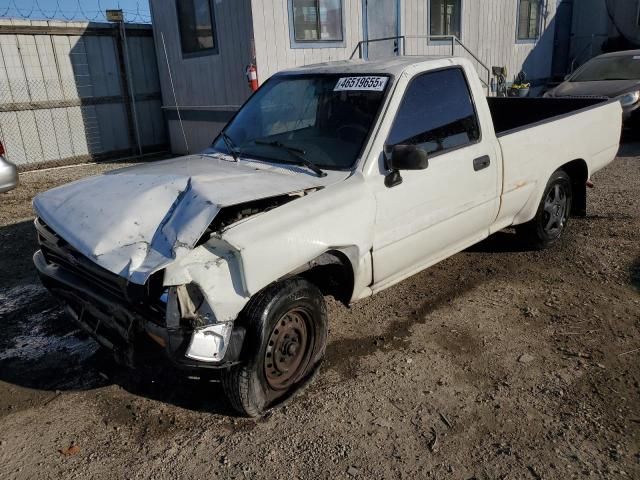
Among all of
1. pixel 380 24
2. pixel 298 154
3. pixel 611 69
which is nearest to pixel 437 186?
pixel 298 154

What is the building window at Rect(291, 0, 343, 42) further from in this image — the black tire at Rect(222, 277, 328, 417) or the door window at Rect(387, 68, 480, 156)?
the black tire at Rect(222, 277, 328, 417)

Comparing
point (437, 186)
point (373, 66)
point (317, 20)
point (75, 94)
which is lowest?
point (437, 186)

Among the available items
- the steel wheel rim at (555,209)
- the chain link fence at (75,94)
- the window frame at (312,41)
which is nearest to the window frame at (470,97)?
the steel wheel rim at (555,209)

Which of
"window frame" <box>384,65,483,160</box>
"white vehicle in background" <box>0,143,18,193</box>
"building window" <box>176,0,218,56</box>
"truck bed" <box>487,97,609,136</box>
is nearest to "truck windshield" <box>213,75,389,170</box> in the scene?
"window frame" <box>384,65,483,160</box>

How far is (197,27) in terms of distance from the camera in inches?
412

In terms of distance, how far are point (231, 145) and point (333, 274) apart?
138 centimetres

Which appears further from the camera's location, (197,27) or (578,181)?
(197,27)

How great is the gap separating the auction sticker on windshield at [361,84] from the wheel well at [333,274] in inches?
48.7

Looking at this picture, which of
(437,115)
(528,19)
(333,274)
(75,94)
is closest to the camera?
(333,274)

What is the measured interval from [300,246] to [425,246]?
4.17ft

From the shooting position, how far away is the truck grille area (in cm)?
283

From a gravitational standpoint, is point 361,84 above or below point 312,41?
below

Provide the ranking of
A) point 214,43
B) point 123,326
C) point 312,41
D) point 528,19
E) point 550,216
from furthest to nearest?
point 528,19, point 214,43, point 312,41, point 550,216, point 123,326

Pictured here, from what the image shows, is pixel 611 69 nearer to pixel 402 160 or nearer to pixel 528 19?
pixel 528 19
